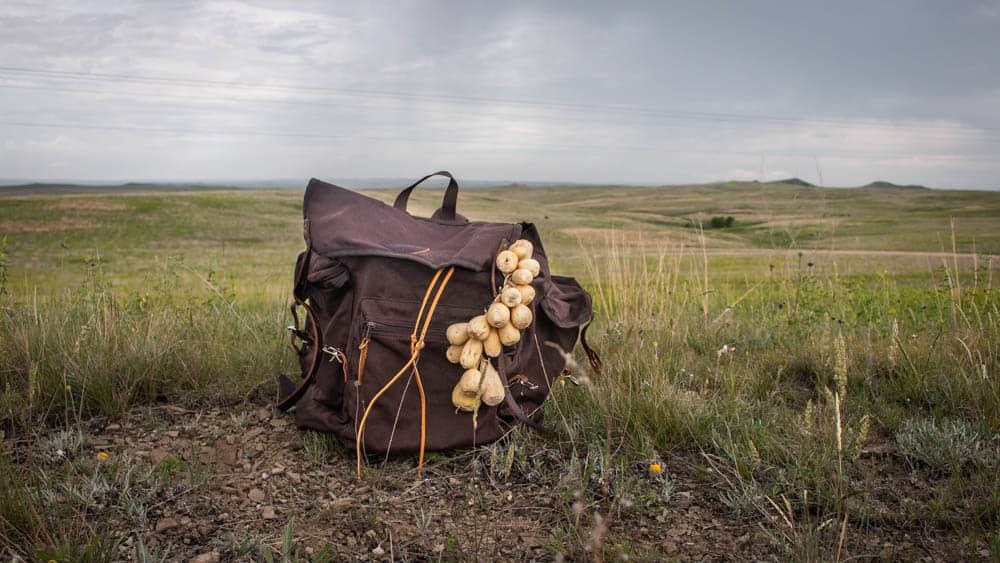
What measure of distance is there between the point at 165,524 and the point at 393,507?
0.81 metres

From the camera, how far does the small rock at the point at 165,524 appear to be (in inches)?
92.8

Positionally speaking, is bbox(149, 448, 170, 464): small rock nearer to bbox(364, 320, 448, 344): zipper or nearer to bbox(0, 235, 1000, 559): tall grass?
bbox(0, 235, 1000, 559): tall grass

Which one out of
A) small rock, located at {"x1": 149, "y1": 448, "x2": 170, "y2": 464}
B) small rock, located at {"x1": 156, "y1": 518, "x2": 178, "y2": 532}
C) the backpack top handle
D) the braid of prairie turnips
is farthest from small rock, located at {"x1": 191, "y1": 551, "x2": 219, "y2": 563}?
the backpack top handle

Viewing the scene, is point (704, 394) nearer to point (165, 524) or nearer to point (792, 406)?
point (792, 406)

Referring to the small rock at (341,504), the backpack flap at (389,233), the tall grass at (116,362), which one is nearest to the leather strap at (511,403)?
the backpack flap at (389,233)

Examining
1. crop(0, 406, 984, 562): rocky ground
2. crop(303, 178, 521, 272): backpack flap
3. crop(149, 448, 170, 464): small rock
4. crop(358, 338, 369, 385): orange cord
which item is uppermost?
crop(303, 178, 521, 272): backpack flap

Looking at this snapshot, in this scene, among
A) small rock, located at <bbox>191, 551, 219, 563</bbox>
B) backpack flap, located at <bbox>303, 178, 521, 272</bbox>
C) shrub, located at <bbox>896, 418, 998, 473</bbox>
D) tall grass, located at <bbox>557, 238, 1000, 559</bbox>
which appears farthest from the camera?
backpack flap, located at <bbox>303, 178, 521, 272</bbox>

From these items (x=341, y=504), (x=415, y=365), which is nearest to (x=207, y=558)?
(x=341, y=504)

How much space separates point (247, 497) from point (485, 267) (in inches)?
53.4

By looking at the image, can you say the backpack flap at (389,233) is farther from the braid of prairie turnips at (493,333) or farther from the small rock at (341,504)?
the small rock at (341,504)

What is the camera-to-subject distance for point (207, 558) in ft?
7.08

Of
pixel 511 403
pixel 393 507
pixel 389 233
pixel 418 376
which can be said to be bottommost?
pixel 393 507

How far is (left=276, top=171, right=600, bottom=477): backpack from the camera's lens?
2898 millimetres

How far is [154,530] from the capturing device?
2.36m
